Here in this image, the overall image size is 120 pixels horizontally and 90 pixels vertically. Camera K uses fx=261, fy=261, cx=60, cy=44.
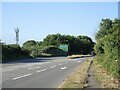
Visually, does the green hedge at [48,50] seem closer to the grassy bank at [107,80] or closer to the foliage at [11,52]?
the foliage at [11,52]

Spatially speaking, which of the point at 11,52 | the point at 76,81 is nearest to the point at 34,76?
the point at 76,81

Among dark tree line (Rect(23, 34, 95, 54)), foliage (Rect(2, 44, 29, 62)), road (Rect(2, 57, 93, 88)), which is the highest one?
dark tree line (Rect(23, 34, 95, 54))

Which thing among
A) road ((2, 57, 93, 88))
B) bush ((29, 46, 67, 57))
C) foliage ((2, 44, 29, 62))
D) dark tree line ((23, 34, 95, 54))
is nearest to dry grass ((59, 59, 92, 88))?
road ((2, 57, 93, 88))

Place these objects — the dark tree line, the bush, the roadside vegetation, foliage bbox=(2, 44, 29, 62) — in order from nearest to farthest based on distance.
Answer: the roadside vegetation
foliage bbox=(2, 44, 29, 62)
the bush
the dark tree line

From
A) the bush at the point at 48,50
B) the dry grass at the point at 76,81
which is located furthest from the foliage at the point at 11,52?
the dry grass at the point at 76,81

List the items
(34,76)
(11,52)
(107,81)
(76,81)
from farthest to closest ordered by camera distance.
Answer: (11,52)
(34,76)
(76,81)
(107,81)

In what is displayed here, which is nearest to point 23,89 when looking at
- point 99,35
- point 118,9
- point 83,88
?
point 83,88

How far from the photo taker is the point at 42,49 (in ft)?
269

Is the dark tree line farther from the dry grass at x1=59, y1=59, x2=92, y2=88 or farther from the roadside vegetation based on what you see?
the dry grass at x1=59, y1=59, x2=92, y2=88

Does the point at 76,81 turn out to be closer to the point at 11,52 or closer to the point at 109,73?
the point at 109,73

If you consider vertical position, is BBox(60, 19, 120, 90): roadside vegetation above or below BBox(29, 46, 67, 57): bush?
below

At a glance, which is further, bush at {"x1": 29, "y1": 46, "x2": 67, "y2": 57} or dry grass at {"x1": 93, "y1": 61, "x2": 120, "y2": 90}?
bush at {"x1": 29, "y1": 46, "x2": 67, "y2": 57}

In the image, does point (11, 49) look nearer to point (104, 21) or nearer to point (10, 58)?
point (10, 58)

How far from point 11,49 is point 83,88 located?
135ft
